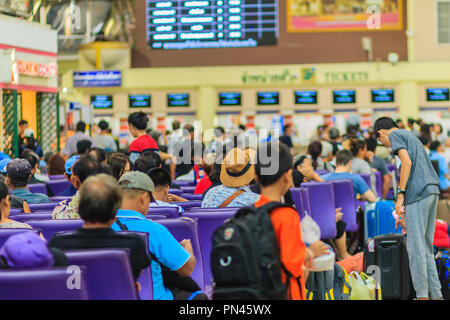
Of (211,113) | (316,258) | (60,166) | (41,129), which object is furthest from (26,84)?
(316,258)

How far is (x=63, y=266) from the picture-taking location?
3.42m

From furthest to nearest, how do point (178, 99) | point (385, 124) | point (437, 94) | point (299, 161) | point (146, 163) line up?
point (178, 99), point (437, 94), point (299, 161), point (146, 163), point (385, 124)

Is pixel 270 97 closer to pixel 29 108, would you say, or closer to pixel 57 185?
pixel 29 108

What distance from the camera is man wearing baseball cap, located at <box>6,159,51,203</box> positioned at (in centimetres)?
718

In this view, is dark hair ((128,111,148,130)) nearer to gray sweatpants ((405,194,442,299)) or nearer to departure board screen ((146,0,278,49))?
gray sweatpants ((405,194,442,299))

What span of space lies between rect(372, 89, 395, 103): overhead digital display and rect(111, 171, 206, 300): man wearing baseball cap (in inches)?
746

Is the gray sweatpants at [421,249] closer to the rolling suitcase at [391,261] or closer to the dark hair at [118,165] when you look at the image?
the rolling suitcase at [391,261]

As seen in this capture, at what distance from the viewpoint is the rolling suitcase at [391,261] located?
22.9 ft

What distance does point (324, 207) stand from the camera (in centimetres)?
927

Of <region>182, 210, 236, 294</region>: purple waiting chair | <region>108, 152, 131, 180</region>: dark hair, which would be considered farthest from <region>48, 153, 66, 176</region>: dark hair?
<region>182, 210, 236, 294</region>: purple waiting chair

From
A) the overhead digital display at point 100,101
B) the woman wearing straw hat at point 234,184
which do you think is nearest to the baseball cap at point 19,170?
the woman wearing straw hat at point 234,184

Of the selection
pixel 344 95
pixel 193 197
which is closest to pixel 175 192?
pixel 193 197

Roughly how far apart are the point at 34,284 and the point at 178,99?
2013cm
